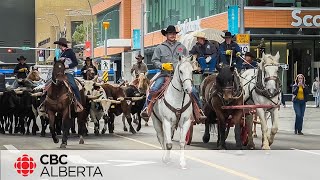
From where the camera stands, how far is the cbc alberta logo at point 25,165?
13.9 m

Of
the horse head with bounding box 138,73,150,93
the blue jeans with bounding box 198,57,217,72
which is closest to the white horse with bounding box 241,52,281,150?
the blue jeans with bounding box 198,57,217,72

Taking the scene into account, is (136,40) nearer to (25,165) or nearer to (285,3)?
(285,3)

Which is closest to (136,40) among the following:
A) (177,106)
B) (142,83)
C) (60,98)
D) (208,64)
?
(142,83)

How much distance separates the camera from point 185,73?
14.7 meters

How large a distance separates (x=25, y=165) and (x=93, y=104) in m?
9.88

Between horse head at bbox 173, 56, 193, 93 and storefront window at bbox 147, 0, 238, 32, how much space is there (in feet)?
139

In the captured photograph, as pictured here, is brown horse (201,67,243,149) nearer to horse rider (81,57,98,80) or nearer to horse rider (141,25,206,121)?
horse rider (141,25,206,121)

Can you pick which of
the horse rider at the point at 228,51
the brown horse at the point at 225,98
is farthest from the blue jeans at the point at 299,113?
the brown horse at the point at 225,98

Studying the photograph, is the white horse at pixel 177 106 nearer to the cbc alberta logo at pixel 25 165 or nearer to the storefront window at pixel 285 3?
the cbc alberta logo at pixel 25 165

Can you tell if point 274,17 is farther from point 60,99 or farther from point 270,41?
point 60,99

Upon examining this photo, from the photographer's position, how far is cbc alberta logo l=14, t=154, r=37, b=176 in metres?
A: 13.9

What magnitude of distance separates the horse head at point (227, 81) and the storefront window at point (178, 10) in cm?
3949

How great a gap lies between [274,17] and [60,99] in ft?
123

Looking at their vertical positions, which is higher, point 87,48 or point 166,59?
point 87,48
